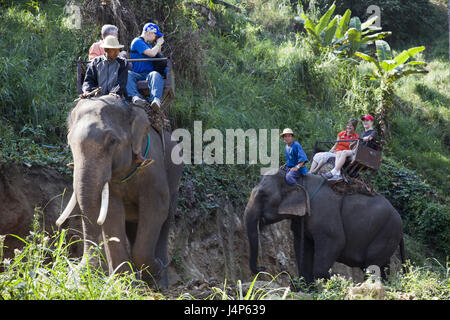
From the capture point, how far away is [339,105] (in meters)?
15.4

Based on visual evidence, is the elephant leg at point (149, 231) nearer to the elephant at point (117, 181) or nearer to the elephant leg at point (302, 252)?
the elephant at point (117, 181)

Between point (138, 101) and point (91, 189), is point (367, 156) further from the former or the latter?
point (91, 189)

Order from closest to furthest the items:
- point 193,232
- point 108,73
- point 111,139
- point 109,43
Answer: point 111,139 < point 109,43 < point 108,73 < point 193,232

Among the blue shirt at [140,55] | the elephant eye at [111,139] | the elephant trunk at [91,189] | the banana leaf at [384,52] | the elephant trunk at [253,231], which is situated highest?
the blue shirt at [140,55]

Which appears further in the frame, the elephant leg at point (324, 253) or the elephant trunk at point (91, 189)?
the elephant leg at point (324, 253)

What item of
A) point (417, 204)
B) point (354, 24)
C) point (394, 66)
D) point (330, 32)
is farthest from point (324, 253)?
point (354, 24)

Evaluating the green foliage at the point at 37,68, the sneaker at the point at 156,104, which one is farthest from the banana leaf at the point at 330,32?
the sneaker at the point at 156,104

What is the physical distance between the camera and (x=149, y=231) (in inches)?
266

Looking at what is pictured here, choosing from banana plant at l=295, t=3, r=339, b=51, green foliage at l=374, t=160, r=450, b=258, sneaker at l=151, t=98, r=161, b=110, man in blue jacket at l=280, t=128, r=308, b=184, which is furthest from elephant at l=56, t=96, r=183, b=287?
banana plant at l=295, t=3, r=339, b=51

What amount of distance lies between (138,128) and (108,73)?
0.69 m

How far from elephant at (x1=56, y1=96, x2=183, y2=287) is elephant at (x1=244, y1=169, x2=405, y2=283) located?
8.31 ft

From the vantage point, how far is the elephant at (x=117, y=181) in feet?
19.6

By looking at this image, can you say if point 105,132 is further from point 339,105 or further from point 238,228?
point 339,105

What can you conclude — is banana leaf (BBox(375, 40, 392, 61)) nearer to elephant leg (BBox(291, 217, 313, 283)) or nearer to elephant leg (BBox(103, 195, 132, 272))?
elephant leg (BBox(291, 217, 313, 283))
